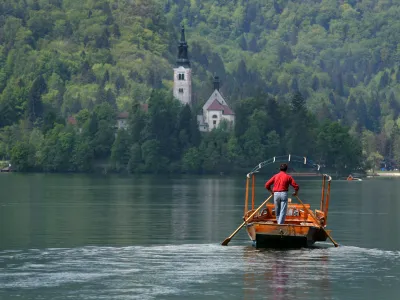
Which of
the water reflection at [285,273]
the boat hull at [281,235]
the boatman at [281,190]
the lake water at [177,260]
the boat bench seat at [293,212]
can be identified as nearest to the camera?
the water reflection at [285,273]

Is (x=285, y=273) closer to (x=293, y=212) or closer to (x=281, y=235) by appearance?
(x=281, y=235)

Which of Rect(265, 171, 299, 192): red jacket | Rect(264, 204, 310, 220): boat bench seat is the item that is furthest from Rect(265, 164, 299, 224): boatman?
Rect(264, 204, 310, 220): boat bench seat

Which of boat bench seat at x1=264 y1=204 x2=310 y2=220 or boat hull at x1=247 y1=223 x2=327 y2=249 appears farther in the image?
boat bench seat at x1=264 y1=204 x2=310 y2=220

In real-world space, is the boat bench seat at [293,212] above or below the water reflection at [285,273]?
above

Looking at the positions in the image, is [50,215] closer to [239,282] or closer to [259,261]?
[259,261]

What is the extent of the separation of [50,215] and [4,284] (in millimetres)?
42123

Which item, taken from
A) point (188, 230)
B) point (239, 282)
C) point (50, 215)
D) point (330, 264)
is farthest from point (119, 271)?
point (50, 215)

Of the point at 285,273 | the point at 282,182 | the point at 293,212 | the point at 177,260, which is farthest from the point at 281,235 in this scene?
the point at 285,273

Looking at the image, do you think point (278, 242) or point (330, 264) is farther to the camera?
point (278, 242)

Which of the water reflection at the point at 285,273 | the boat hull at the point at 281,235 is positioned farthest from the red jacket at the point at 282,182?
the water reflection at the point at 285,273

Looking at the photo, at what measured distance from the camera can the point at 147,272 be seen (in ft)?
160

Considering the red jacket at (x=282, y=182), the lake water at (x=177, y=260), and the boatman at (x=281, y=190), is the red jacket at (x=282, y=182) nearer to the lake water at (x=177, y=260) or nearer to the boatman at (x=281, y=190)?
the boatman at (x=281, y=190)

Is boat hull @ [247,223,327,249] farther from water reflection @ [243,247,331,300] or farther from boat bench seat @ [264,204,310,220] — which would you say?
boat bench seat @ [264,204,310,220]

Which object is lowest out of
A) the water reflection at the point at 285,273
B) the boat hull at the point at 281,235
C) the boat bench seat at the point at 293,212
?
the water reflection at the point at 285,273
